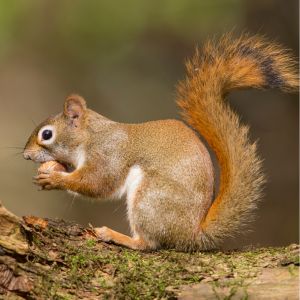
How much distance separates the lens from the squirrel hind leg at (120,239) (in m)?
2.45

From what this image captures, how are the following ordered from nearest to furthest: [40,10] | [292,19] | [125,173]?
[125,173] → [292,19] → [40,10]

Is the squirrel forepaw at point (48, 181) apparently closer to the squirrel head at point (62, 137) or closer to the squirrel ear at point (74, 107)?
the squirrel head at point (62, 137)

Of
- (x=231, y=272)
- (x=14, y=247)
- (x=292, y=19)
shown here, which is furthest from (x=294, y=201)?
(x=14, y=247)

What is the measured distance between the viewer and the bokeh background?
4969 millimetres

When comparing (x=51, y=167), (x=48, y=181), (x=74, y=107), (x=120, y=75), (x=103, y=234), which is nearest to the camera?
(x=103, y=234)

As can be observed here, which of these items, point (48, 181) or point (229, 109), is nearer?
point (229, 109)

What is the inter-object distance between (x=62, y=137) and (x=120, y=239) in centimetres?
77

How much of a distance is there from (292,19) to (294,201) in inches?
62.0

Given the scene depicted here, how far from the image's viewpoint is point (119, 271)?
2.14 meters

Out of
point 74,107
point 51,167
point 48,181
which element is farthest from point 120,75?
point 48,181

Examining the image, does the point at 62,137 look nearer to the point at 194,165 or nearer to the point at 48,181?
the point at 48,181

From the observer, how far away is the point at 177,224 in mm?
2510

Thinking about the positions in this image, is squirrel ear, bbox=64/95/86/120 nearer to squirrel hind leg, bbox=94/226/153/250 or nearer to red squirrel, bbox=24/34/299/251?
red squirrel, bbox=24/34/299/251

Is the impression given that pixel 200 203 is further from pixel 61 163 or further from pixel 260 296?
pixel 61 163
